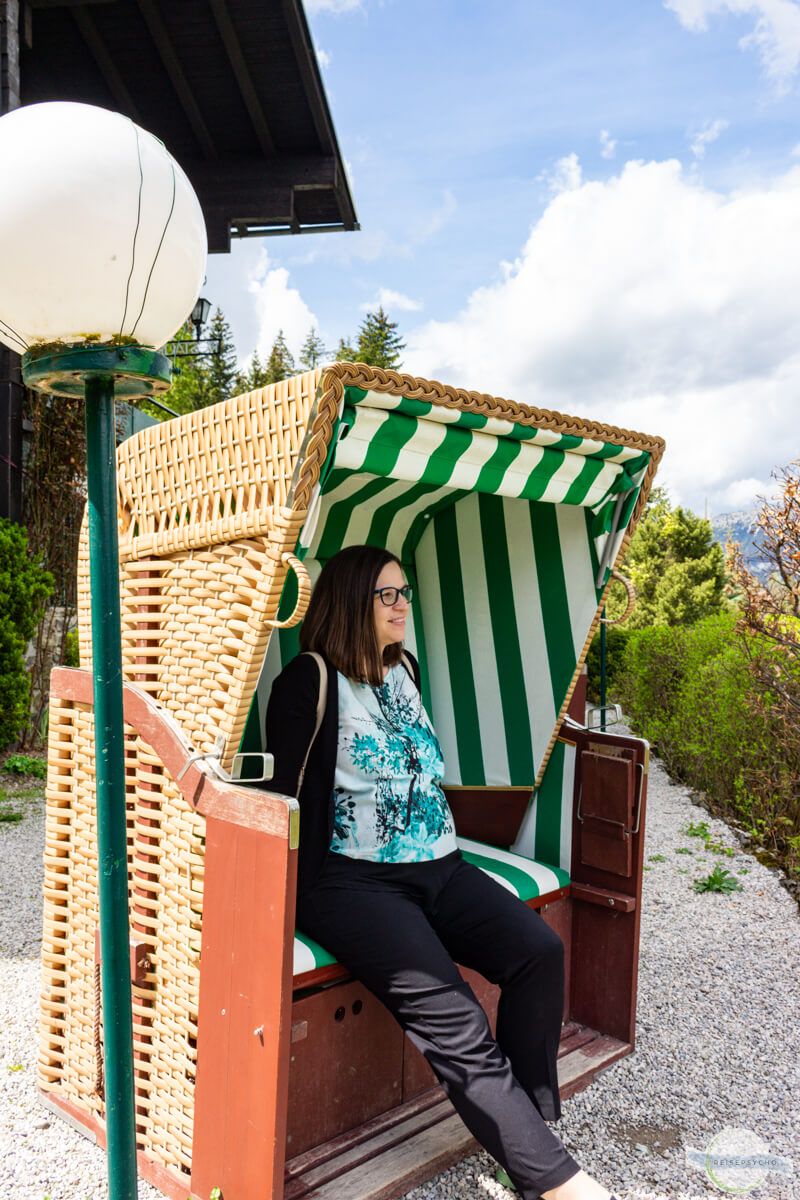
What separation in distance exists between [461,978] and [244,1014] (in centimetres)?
56

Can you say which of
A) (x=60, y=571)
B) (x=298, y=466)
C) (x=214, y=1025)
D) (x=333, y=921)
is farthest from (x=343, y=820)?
(x=60, y=571)

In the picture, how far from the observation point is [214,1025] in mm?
1971

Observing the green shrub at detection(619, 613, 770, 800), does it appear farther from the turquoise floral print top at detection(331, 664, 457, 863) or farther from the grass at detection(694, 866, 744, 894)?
the turquoise floral print top at detection(331, 664, 457, 863)

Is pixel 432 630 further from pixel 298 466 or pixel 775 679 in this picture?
pixel 775 679

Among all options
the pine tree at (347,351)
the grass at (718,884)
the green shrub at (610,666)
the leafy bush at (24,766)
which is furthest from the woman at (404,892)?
the pine tree at (347,351)

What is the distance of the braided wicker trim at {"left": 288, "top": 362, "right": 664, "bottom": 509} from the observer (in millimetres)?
1792

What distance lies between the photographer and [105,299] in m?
1.37

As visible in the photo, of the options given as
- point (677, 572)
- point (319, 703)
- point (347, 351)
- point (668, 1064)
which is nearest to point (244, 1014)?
point (319, 703)

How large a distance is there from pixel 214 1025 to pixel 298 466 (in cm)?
130

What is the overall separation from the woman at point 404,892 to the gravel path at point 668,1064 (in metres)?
0.35

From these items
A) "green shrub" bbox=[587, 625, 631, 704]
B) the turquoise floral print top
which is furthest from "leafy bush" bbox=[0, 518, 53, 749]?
"green shrub" bbox=[587, 625, 631, 704]

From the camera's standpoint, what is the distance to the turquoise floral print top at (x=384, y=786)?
2.31 meters

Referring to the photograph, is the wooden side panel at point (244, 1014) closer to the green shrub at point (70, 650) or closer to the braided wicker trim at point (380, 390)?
the braided wicker trim at point (380, 390)

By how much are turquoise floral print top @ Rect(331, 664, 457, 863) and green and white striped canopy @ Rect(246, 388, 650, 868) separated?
1.42 ft
